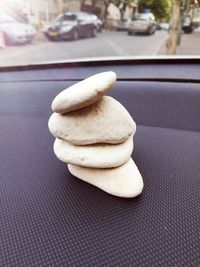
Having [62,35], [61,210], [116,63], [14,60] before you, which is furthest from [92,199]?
[62,35]

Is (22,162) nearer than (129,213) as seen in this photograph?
No

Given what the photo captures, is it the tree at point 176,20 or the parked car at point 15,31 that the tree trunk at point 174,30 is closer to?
the tree at point 176,20

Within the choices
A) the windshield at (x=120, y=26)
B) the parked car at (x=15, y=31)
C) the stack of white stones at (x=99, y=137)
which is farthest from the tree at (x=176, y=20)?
the parked car at (x=15, y=31)

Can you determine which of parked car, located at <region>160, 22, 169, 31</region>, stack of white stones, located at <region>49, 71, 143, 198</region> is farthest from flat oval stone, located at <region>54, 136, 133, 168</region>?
parked car, located at <region>160, 22, 169, 31</region>

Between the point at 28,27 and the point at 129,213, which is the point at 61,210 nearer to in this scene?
the point at 129,213

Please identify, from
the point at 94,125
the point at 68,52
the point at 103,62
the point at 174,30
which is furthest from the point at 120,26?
the point at 94,125
